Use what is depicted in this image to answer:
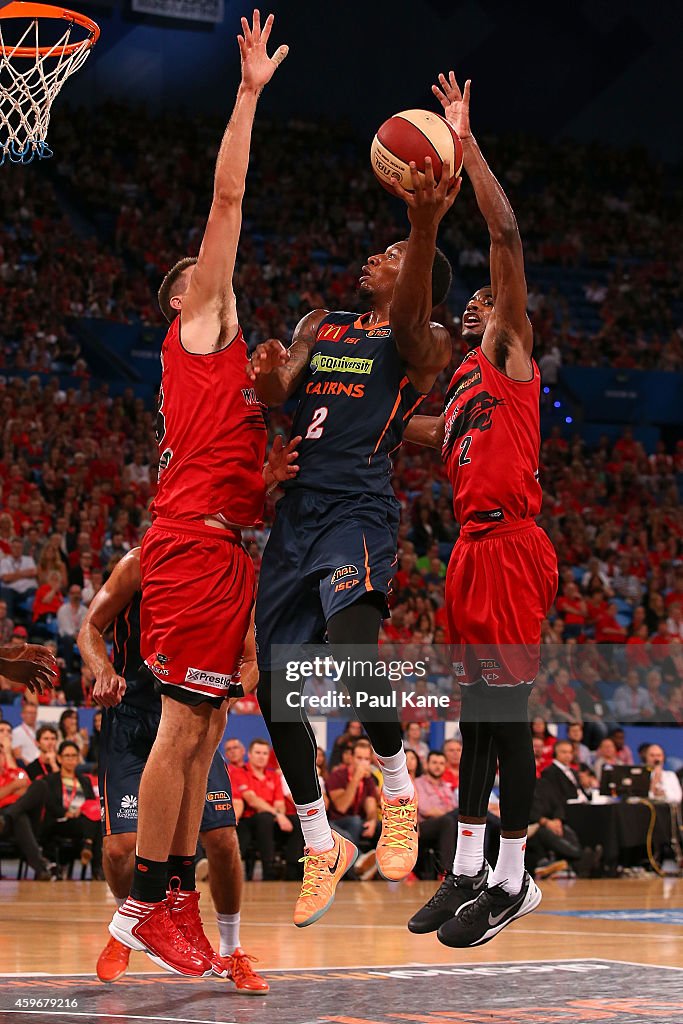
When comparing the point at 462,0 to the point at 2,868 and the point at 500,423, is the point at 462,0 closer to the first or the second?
the point at 2,868

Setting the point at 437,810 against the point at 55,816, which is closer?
the point at 55,816

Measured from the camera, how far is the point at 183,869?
6.30 m

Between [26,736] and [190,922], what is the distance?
6.76m

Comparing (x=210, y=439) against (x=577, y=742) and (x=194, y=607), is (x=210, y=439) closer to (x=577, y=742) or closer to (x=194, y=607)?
(x=194, y=607)

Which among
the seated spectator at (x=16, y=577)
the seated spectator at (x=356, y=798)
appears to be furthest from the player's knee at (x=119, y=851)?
the seated spectator at (x=16, y=577)

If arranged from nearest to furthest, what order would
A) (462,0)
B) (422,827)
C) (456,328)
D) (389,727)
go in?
(389,727)
(422,827)
(456,328)
(462,0)

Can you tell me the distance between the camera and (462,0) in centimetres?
3030

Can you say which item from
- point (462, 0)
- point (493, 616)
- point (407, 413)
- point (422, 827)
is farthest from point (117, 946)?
point (462, 0)

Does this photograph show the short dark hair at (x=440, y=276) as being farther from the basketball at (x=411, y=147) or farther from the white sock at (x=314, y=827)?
the white sock at (x=314, y=827)

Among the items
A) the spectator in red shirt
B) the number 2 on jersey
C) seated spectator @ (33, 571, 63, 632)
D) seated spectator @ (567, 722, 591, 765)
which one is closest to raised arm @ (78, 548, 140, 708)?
the number 2 on jersey

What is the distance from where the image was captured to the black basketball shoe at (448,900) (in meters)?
5.80

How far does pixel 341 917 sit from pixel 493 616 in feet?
17.4

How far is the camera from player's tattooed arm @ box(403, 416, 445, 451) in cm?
670

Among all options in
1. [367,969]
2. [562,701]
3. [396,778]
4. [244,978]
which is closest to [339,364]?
[396,778]
